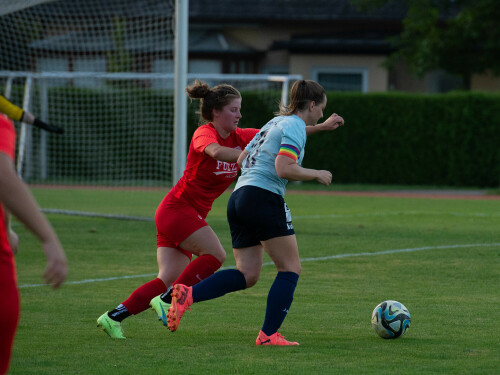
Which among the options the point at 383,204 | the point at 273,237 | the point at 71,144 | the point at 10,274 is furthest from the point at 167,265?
the point at 71,144

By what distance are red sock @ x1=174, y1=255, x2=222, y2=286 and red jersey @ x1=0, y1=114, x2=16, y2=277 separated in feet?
10.8

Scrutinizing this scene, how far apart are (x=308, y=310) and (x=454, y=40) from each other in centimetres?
2316

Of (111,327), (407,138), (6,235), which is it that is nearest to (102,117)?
(407,138)

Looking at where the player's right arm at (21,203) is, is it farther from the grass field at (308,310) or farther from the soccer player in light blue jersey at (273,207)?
the soccer player in light blue jersey at (273,207)

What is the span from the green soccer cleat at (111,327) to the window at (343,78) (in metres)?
27.9

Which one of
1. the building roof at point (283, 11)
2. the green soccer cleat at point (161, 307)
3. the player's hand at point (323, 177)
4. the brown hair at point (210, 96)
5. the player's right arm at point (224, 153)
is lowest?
the green soccer cleat at point (161, 307)

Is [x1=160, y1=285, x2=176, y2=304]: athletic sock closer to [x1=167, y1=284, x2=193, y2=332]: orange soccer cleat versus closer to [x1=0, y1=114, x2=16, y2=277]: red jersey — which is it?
[x1=167, y1=284, x2=193, y2=332]: orange soccer cleat

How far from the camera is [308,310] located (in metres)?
7.46

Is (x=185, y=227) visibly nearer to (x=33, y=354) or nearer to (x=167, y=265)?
(x=167, y=265)

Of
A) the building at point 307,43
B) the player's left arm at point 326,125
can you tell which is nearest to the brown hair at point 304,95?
the player's left arm at point 326,125

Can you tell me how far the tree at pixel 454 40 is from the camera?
28781 millimetres

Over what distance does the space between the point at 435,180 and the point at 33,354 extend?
21.1 m

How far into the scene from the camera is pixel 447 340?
20.3 ft

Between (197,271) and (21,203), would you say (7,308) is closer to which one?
(21,203)
